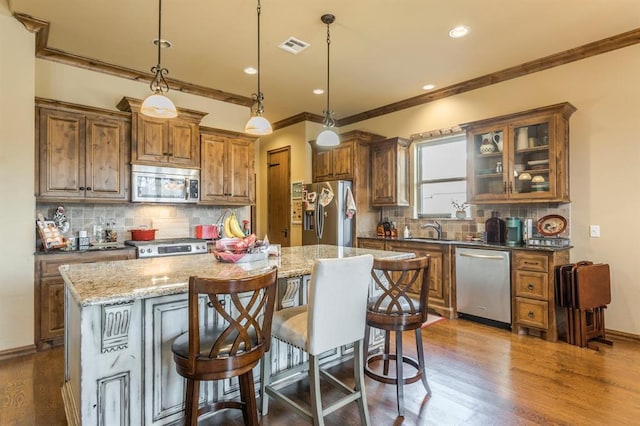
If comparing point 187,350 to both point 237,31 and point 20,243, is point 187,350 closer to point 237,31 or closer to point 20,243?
point 20,243

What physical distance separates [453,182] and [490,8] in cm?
239

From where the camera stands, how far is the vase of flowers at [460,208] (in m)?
4.70

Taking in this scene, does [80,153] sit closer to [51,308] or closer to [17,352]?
[51,308]

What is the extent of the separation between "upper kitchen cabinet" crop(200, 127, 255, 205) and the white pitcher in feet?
11.2

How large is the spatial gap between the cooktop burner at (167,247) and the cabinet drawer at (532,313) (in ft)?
11.8

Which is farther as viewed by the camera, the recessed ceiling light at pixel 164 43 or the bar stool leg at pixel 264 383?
the recessed ceiling light at pixel 164 43

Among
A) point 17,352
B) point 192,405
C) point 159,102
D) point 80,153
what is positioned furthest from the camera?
point 80,153

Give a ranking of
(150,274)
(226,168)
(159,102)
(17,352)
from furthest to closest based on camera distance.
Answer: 1. (226,168)
2. (17,352)
3. (159,102)
4. (150,274)

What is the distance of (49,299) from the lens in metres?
3.28

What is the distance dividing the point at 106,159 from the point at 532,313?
4.80 m

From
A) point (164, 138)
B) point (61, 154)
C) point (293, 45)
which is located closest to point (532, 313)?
point (293, 45)

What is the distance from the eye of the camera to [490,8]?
9.68 feet

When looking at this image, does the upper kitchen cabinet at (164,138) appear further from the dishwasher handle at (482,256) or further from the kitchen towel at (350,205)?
the dishwasher handle at (482,256)

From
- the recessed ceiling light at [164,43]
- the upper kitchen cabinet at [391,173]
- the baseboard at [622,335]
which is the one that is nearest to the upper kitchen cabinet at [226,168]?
the recessed ceiling light at [164,43]
